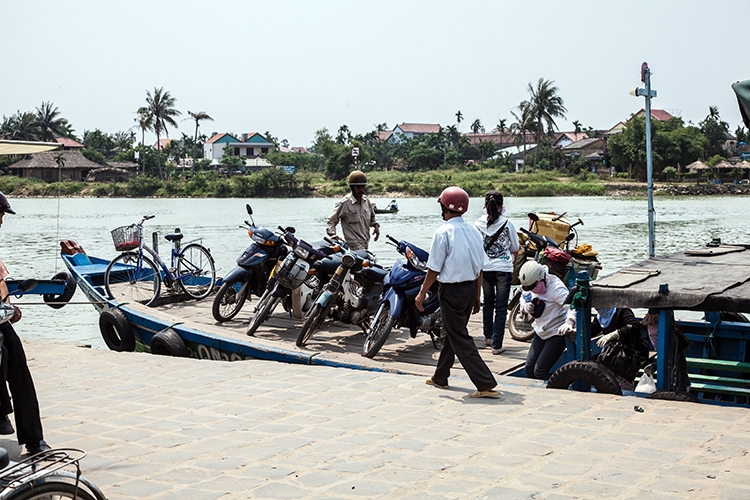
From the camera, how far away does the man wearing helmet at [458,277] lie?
6320 mm

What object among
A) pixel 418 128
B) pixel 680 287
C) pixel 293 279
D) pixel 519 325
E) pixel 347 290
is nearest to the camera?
pixel 680 287

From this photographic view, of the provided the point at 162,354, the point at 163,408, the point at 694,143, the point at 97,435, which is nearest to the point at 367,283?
the point at 162,354

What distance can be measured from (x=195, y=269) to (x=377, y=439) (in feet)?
22.4

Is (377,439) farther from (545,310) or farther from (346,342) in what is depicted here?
(346,342)

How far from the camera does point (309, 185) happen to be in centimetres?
7244

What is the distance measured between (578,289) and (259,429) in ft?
7.85

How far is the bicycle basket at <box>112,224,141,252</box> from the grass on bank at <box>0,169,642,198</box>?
56425mm

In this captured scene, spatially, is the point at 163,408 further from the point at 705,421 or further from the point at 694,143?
the point at 694,143

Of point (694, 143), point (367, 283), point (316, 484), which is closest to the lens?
point (316, 484)

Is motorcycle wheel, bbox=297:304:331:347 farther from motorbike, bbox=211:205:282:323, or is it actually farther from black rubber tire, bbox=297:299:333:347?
motorbike, bbox=211:205:282:323

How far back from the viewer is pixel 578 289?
6023 millimetres

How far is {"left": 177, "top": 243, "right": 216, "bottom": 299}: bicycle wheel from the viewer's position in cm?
1162

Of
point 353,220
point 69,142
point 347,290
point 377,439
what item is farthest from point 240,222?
point 69,142

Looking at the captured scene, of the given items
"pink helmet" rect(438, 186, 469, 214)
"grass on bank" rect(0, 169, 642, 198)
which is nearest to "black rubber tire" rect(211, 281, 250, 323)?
"pink helmet" rect(438, 186, 469, 214)
